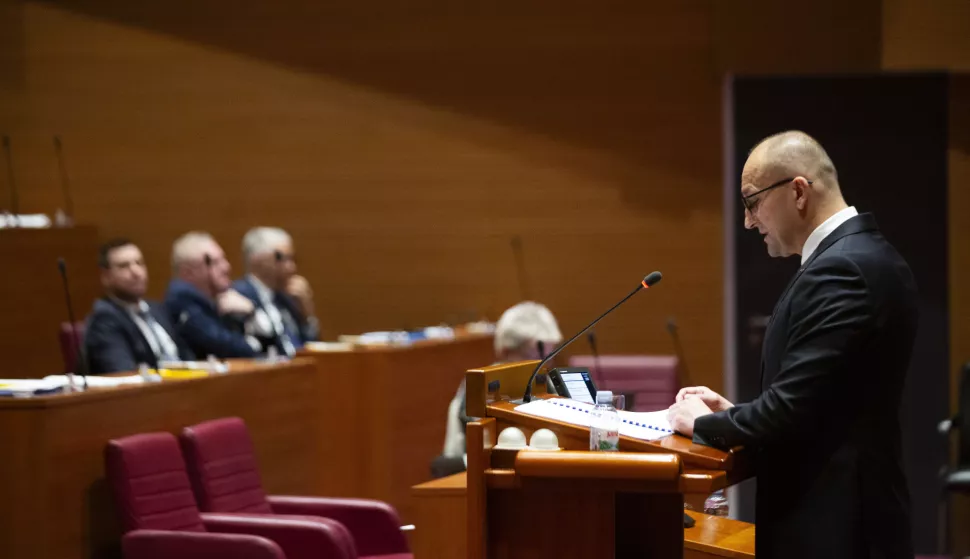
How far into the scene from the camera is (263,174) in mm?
7527

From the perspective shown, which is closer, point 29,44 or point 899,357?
point 899,357

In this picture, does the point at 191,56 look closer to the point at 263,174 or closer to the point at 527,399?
the point at 263,174

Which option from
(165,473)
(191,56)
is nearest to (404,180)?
(191,56)

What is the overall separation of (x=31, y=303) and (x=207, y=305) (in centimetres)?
123

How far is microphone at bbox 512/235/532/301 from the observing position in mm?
7348

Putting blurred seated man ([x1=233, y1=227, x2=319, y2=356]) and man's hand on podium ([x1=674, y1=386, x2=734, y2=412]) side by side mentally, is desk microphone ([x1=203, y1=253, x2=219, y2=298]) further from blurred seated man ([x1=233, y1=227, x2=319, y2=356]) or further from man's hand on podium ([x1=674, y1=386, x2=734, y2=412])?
man's hand on podium ([x1=674, y1=386, x2=734, y2=412])

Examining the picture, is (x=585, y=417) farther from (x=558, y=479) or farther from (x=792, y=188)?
(x=792, y=188)

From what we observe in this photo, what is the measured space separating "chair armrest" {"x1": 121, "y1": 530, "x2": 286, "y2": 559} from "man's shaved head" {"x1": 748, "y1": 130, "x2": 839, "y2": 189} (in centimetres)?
188

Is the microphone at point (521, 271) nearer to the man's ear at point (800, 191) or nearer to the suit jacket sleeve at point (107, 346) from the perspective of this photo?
the suit jacket sleeve at point (107, 346)

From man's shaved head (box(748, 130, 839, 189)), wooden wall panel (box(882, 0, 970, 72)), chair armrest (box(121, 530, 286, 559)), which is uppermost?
Result: wooden wall panel (box(882, 0, 970, 72))

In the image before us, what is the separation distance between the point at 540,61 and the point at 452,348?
6.33ft

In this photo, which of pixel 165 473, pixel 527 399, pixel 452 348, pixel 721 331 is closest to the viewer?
pixel 527 399

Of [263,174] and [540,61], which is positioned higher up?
[540,61]

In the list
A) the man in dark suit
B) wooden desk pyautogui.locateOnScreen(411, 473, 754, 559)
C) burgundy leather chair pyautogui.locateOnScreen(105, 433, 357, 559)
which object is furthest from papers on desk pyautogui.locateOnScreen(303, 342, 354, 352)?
the man in dark suit
